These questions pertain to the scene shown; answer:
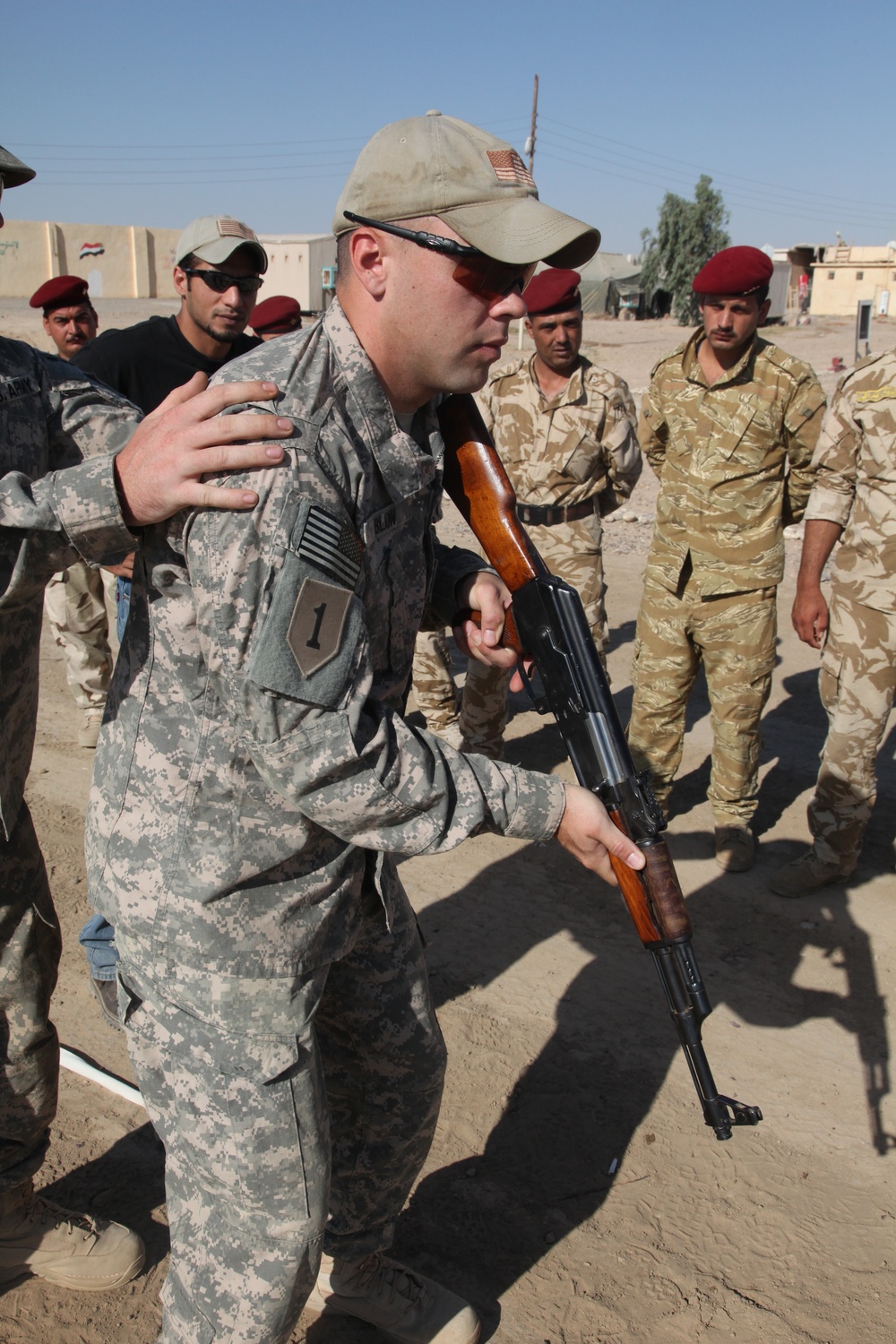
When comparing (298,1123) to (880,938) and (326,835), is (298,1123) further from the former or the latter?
(880,938)

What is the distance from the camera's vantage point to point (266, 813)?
1.69 meters

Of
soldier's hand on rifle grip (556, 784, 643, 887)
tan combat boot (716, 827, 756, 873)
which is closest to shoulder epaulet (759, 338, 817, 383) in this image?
tan combat boot (716, 827, 756, 873)

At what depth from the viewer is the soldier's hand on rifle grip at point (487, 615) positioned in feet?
7.52

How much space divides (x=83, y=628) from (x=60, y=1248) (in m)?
3.56

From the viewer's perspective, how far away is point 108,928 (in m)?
3.21

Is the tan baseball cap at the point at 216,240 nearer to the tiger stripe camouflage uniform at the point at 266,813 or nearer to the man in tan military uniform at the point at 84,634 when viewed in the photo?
the man in tan military uniform at the point at 84,634

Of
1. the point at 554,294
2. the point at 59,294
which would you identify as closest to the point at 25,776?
the point at 554,294

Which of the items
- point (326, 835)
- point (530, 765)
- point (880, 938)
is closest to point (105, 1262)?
point (326, 835)

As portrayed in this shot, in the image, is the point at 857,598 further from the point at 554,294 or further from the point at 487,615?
the point at 487,615

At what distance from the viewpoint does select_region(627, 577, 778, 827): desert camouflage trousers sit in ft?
14.8

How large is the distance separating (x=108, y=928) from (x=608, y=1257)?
5.65 ft

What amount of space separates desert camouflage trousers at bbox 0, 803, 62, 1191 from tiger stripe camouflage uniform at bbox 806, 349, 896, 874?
3060 mm

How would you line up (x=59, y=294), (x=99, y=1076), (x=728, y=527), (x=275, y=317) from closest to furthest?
(x=99, y=1076)
(x=728, y=527)
(x=59, y=294)
(x=275, y=317)

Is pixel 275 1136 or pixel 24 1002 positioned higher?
pixel 275 1136
